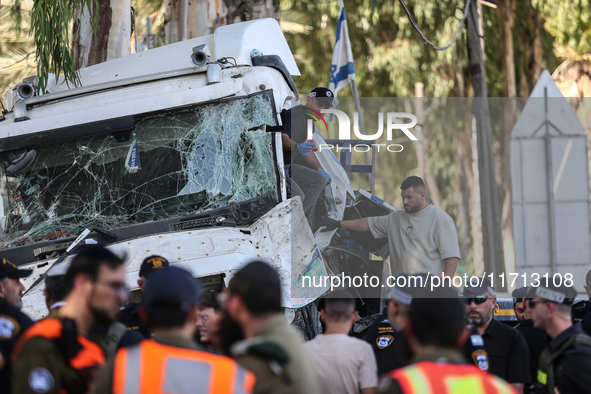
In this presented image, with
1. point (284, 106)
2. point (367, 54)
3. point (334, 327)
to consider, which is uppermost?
point (367, 54)

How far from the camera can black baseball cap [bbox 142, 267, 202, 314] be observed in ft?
8.80

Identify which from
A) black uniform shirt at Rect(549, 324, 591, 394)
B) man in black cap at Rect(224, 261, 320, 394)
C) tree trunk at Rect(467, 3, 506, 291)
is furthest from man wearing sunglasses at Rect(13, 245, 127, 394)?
tree trunk at Rect(467, 3, 506, 291)

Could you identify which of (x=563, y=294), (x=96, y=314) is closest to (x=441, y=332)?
(x=96, y=314)

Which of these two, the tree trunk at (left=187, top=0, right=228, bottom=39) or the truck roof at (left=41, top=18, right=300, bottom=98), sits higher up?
the tree trunk at (left=187, top=0, right=228, bottom=39)

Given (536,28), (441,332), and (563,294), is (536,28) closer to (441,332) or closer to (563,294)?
(563,294)

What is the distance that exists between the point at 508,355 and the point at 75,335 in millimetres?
2991

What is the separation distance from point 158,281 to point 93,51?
26.0 feet

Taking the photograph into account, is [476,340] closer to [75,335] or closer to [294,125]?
[294,125]

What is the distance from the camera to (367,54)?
21.8 meters

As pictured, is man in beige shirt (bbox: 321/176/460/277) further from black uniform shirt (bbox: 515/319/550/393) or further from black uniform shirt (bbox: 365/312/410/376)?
black uniform shirt (bbox: 365/312/410/376)

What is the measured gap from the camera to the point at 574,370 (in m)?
3.77

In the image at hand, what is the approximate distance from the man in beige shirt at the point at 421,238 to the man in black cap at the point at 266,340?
3232 mm

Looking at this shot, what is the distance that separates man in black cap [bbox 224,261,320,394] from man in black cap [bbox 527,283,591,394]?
1614 millimetres

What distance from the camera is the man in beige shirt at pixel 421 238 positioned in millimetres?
6016
